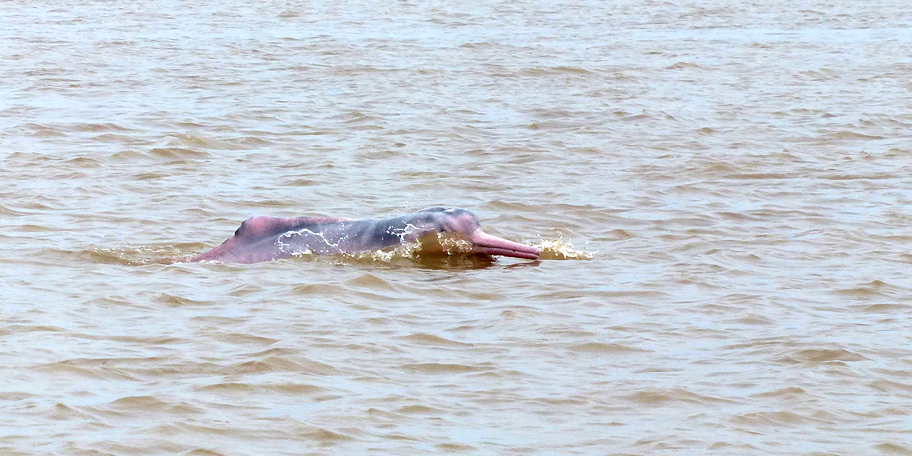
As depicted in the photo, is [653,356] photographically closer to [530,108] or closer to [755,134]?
[755,134]

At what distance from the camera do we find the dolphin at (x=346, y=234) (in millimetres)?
14039

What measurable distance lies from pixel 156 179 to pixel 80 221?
2.89 meters

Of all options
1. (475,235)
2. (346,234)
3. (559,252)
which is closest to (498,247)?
(475,235)

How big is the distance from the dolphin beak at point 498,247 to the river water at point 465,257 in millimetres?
240

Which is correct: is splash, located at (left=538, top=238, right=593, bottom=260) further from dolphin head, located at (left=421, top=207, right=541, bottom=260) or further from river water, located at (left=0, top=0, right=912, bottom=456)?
dolphin head, located at (left=421, top=207, right=541, bottom=260)

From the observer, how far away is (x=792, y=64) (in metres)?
31.1

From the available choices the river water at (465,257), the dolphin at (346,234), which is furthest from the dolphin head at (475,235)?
the river water at (465,257)

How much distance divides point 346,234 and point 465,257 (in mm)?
1211

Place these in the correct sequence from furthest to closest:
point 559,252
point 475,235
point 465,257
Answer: point 559,252
point 465,257
point 475,235

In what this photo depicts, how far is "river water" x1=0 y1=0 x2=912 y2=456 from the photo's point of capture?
30.2ft

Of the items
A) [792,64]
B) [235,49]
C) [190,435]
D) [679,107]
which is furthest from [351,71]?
[190,435]

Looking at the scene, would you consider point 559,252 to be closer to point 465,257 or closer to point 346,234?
point 465,257

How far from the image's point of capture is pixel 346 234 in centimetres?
1417

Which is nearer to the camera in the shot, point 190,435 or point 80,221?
point 190,435
